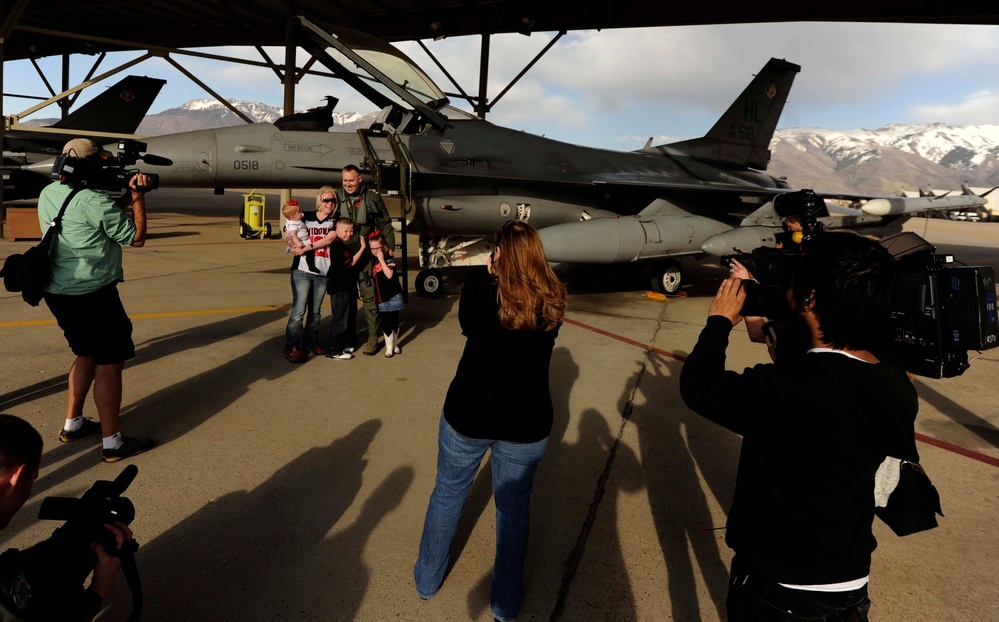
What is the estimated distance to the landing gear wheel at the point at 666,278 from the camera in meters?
10.0

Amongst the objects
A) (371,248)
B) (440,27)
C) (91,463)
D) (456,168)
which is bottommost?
(91,463)

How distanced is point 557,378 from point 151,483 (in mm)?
3409

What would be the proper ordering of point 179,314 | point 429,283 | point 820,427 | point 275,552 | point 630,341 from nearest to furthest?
point 820,427, point 275,552, point 630,341, point 179,314, point 429,283

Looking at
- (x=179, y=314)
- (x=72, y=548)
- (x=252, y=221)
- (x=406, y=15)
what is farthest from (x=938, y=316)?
(x=406, y=15)

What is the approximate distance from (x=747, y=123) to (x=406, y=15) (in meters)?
10.1

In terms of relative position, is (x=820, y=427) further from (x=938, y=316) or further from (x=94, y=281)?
(x=94, y=281)

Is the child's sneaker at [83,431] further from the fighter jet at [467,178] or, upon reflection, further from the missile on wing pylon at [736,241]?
the missile on wing pylon at [736,241]

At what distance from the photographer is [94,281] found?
3506mm

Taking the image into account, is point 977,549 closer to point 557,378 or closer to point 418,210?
point 557,378

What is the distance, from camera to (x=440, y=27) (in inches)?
643

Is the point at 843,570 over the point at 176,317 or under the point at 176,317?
over

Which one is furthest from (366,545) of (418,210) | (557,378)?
(418,210)

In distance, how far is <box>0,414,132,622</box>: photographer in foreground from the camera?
129cm

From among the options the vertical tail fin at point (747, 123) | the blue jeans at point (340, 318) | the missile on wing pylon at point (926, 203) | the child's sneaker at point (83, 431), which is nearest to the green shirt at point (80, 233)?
the child's sneaker at point (83, 431)
